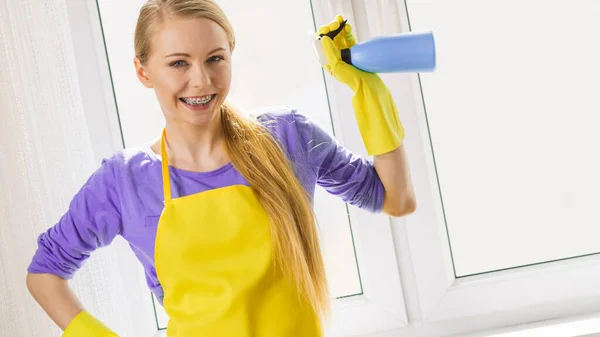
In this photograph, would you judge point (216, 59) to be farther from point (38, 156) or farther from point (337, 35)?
point (38, 156)

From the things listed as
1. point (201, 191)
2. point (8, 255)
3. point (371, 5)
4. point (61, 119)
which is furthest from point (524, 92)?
point (8, 255)

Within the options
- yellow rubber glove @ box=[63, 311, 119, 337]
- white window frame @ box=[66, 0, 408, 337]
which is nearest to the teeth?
yellow rubber glove @ box=[63, 311, 119, 337]

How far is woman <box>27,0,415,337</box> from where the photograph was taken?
4.18 feet

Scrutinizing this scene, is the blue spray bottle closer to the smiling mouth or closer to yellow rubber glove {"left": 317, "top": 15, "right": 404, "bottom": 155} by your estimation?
yellow rubber glove {"left": 317, "top": 15, "right": 404, "bottom": 155}

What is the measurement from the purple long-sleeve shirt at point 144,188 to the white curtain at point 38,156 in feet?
0.36

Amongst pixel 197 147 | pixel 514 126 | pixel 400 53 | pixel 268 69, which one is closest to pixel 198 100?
pixel 197 147

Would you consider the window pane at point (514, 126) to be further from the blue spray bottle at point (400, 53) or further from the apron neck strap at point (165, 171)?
the apron neck strap at point (165, 171)

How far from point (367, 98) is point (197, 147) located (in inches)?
12.0

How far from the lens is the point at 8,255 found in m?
1.44

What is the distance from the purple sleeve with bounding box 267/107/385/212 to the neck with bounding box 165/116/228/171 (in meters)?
0.10

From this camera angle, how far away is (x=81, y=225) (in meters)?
1.36

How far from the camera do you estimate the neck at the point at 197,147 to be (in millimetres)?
1347

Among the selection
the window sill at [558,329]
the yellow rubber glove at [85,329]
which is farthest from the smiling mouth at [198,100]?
the window sill at [558,329]

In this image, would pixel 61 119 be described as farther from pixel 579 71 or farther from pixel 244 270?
pixel 579 71
